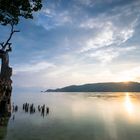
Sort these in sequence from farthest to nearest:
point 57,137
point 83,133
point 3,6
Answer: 1. point 83,133
2. point 57,137
3. point 3,6

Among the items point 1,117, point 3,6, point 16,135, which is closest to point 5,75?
point 1,117

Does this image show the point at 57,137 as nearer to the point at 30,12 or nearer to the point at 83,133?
the point at 83,133

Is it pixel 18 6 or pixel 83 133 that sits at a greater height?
pixel 18 6

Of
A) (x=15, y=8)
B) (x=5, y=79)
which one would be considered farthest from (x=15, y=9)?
(x=5, y=79)

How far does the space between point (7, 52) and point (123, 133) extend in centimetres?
2607

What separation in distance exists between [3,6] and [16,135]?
20.3 metres

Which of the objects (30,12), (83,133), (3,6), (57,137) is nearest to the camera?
(3,6)

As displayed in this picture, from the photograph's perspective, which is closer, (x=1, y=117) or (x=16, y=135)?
A: (x=16, y=135)

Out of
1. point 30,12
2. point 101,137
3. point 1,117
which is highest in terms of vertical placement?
point 30,12

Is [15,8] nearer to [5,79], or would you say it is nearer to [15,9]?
[15,9]

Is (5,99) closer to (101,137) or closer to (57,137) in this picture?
(57,137)

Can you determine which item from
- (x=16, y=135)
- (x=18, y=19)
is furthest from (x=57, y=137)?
(x=18, y=19)

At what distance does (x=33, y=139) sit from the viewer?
3281 centimetres

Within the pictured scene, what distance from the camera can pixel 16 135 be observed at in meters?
35.7
